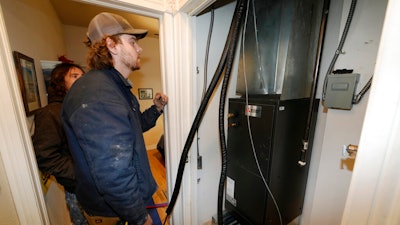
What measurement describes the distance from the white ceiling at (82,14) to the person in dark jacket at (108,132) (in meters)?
1.64

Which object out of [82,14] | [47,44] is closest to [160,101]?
[47,44]

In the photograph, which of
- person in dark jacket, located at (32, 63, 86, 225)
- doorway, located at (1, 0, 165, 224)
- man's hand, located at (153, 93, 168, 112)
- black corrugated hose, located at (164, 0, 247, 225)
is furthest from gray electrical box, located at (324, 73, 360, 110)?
person in dark jacket, located at (32, 63, 86, 225)

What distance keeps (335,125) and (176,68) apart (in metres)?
1.20

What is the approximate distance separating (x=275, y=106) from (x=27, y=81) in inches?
68.1

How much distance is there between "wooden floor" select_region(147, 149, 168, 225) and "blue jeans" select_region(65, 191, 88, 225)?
0.81 meters

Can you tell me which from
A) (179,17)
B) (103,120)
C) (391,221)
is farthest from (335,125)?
(103,120)

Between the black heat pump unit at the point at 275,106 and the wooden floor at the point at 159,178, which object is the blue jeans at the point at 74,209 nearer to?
the wooden floor at the point at 159,178

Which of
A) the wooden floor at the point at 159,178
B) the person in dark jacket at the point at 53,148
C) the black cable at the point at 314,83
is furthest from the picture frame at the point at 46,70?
the black cable at the point at 314,83

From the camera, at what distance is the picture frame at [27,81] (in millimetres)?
981

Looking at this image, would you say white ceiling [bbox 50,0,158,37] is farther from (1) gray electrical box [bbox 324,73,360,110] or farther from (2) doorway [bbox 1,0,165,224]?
(1) gray electrical box [bbox 324,73,360,110]

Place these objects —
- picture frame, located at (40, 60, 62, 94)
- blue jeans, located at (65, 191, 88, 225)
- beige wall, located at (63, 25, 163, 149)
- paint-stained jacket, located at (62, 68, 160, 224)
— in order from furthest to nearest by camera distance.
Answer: beige wall, located at (63, 25, 163, 149), picture frame, located at (40, 60, 62, 94), blue jeans, located at (65, 191, 88, 225), paint-stained jacket, located at (62, 68, 160, 224)

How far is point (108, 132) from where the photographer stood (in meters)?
0.65

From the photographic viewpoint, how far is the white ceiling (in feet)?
7.32

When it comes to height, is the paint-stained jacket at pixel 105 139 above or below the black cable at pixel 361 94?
below
